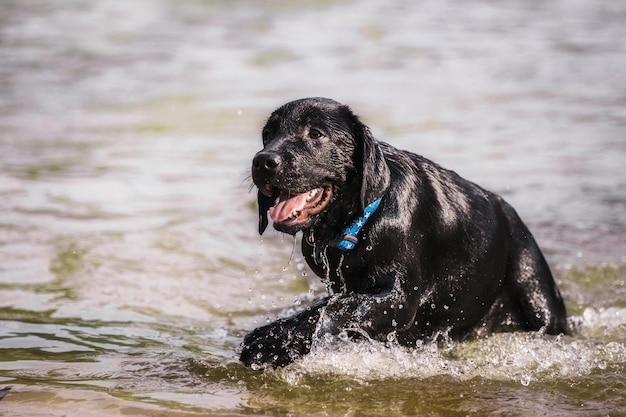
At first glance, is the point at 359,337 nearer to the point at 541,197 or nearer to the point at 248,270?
the point at 248,270

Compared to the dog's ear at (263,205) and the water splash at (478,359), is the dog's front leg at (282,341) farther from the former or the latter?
the dog's ear at (263,205)

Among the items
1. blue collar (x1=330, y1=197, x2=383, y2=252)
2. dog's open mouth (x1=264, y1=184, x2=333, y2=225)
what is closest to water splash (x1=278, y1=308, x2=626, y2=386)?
blue collar (x1=330, y1=197, x2=383, y2=252)

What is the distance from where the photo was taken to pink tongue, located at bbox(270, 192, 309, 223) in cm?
524

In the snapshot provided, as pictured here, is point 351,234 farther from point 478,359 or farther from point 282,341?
point 478,359

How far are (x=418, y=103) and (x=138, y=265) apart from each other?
28.7 feet

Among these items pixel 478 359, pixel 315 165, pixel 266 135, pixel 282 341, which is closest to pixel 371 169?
pixel 315 165

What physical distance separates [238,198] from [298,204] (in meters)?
5.03

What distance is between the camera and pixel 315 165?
5.26 metres

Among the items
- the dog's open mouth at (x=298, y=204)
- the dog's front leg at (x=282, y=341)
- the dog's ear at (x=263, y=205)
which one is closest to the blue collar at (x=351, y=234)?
the dog's open mouth at (x=298, y=204)

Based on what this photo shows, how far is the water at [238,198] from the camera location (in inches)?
210

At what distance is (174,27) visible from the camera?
24.5 metres

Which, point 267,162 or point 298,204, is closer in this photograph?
point 267,162

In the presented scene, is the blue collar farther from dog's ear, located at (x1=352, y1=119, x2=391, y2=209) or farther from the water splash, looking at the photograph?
the water splash

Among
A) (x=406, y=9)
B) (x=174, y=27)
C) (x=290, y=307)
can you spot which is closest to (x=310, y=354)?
(x=290, y=307)
